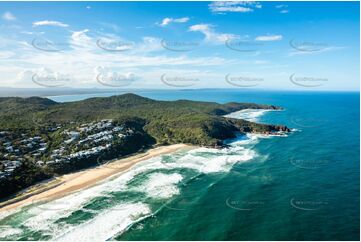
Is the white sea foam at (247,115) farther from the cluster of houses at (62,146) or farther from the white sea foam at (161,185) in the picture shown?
the white sea foam at (161,185)

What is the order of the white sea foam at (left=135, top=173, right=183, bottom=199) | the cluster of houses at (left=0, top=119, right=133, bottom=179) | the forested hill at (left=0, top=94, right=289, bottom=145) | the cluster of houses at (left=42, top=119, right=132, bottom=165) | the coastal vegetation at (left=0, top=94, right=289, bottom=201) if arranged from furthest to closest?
the forested hill at (left=0, top=94, right=289, bottom=145) < the cluster of houses at (left=42, top=119, right=132, bottom=165) < the cluster of houses at (left=0, top=119, right=133, bottom=179) < the coastal vegetation at (left=0, top=94, right=289, bottom=201) < the white sea foam at (left=135, top=173, right=183, bottom=199)

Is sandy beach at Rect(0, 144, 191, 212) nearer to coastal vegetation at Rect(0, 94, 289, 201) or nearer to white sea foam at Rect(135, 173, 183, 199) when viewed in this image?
coastal vegetation at Rect(0, 94, 289, 201)

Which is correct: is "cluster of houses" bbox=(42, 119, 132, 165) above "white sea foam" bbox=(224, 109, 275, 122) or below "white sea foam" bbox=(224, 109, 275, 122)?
below

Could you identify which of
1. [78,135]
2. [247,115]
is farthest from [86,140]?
[247,115]

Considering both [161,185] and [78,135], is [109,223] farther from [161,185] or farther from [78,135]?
[78,135]

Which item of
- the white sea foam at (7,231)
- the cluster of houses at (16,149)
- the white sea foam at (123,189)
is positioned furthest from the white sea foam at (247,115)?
the white sea foam at (7,231)

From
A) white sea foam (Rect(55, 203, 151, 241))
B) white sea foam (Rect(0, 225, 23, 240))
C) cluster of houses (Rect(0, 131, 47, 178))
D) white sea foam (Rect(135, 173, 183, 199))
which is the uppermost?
cluster of houses (Rect(0, 131, 47, 178))

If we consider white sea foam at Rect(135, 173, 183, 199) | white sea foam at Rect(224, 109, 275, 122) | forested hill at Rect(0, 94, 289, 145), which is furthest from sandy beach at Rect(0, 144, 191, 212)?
white sea foam at Rect(224, 109, 275, 122)
